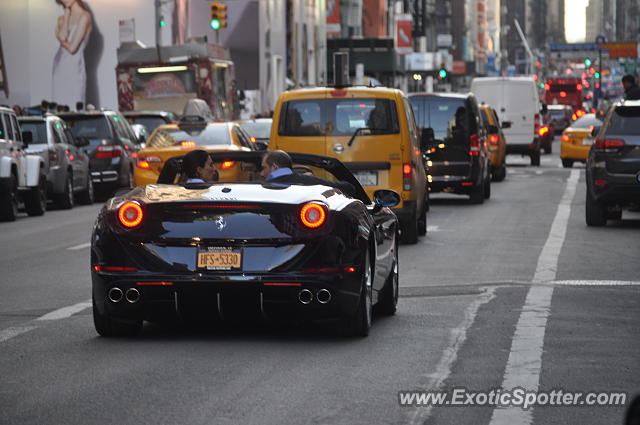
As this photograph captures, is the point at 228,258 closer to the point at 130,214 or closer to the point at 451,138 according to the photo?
the point at 130,214

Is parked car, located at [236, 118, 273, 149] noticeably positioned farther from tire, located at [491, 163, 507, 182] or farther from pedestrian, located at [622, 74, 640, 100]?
pedestrian, located at [622, 74, 640, 100]

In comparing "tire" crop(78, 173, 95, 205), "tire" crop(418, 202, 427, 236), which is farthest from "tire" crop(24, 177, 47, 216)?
"tire" crop(418, 202, 427, 236)

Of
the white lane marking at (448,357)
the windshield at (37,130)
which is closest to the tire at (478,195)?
the windshield at (37,130)

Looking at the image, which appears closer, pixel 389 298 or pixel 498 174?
pixel 389 298

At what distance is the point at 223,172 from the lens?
12070mm

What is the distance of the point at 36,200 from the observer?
26.8m

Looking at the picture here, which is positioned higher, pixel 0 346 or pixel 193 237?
pixel 193 237

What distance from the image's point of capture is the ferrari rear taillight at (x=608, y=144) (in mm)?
20906

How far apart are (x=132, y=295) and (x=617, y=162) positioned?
12257mm

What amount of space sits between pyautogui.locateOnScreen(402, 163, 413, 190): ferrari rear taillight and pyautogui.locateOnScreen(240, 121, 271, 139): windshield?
15304 mm

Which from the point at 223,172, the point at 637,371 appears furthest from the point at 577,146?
the point at 637,371

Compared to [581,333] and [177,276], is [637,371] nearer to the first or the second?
[581,333]

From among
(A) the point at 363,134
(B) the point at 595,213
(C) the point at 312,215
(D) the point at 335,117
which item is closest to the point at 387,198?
(C) the point at 312,215

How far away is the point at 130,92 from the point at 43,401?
4015 cm
